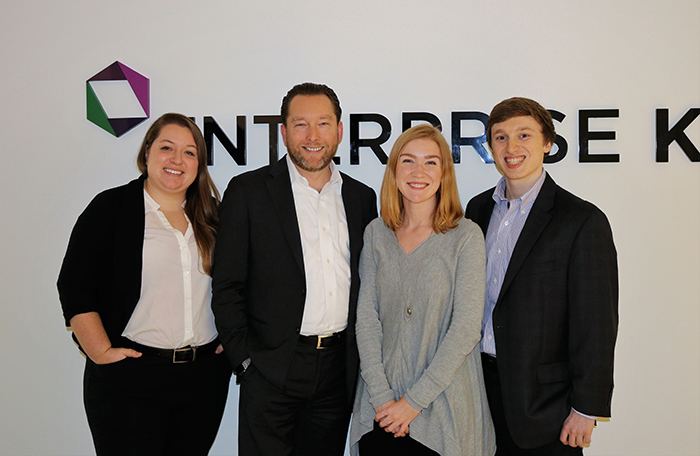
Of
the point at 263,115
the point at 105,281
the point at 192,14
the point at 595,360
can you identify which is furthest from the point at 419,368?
Result: the point at 192,14

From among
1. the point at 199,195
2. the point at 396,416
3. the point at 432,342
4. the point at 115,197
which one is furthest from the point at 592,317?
the point at 115,197

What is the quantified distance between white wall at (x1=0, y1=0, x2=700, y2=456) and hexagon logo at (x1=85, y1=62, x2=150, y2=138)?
0.18 feet

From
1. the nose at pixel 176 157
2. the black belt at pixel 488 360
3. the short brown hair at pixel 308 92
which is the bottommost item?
the black belt at pixel 488 360

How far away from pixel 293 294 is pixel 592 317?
1228 mm

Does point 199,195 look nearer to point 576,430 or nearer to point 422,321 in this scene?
point 422,321

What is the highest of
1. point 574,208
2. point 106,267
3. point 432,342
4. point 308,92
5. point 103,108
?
point 103,108

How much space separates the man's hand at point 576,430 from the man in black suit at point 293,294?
0.90 m

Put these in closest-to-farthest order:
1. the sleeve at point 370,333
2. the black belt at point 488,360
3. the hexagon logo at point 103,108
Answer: the sleeve at point 370,333 < the black belt at point 488,360 < the hexagon logo at point 103,108

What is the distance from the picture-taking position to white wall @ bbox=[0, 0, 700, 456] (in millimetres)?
2891

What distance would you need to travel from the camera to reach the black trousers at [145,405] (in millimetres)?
2078

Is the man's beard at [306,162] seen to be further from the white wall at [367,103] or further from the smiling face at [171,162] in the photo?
the white wall at [367,103]

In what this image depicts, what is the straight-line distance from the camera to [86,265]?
6.92ft

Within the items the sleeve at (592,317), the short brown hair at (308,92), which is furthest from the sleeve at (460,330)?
the short brown hair at (308,92)

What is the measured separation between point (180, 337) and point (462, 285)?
1.26m
